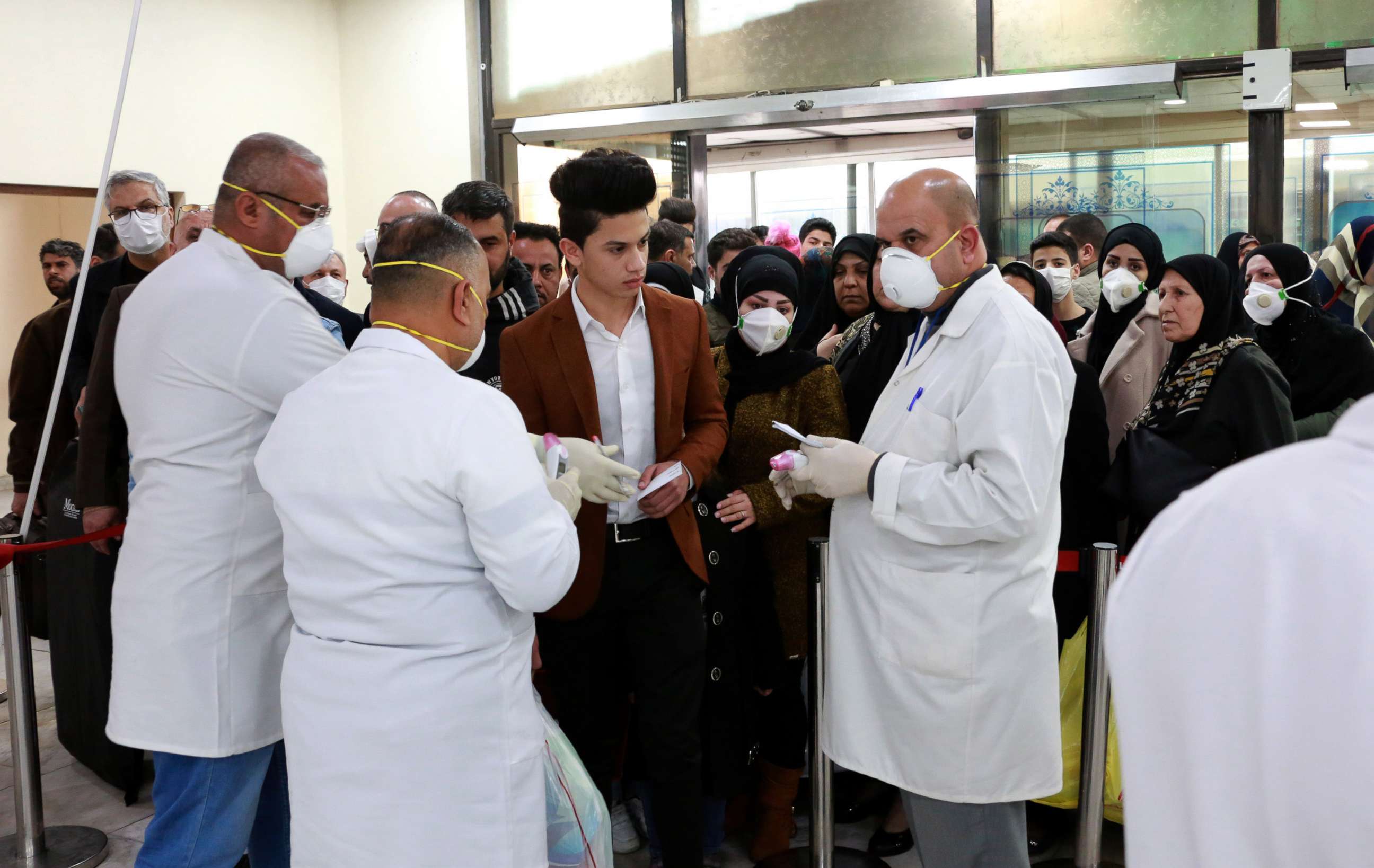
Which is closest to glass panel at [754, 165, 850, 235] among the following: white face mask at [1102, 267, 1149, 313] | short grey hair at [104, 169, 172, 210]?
white face mask at [1102, 267, 1149, 313]

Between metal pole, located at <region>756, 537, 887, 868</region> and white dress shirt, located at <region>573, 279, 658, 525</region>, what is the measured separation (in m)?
0.46

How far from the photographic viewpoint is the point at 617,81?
8.84 m

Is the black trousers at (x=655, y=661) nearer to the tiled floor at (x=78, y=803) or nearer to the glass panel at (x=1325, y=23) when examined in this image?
the tiled floor at (x=78, y=803)

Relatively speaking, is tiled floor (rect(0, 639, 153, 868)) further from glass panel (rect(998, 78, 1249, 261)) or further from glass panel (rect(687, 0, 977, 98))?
glass panel (rect(687, 0, 977, 98))

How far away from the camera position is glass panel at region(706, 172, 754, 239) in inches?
459

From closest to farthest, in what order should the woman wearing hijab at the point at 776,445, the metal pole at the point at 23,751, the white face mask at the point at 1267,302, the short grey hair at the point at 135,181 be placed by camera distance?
the woman wearing hijab at the point at 776,445
the metal pole at the point at 23,751
the white face mask at the point at 1267,302
the short grey hair at the point at 135,181

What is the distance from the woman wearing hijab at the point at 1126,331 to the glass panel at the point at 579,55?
17.3 ft

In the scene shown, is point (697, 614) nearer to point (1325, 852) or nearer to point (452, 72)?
point (1325, 852)

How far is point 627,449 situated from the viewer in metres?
2.68

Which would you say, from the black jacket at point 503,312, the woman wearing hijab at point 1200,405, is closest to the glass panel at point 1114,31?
the woman wearing hijab at point 1200,405

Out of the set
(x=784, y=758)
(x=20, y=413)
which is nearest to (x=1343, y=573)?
(x=784, y=758)

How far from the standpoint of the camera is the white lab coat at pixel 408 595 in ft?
5.95

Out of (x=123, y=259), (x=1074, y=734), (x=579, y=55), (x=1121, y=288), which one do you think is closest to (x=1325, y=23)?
(x=1121, y=288)

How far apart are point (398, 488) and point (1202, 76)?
22.5 ft
